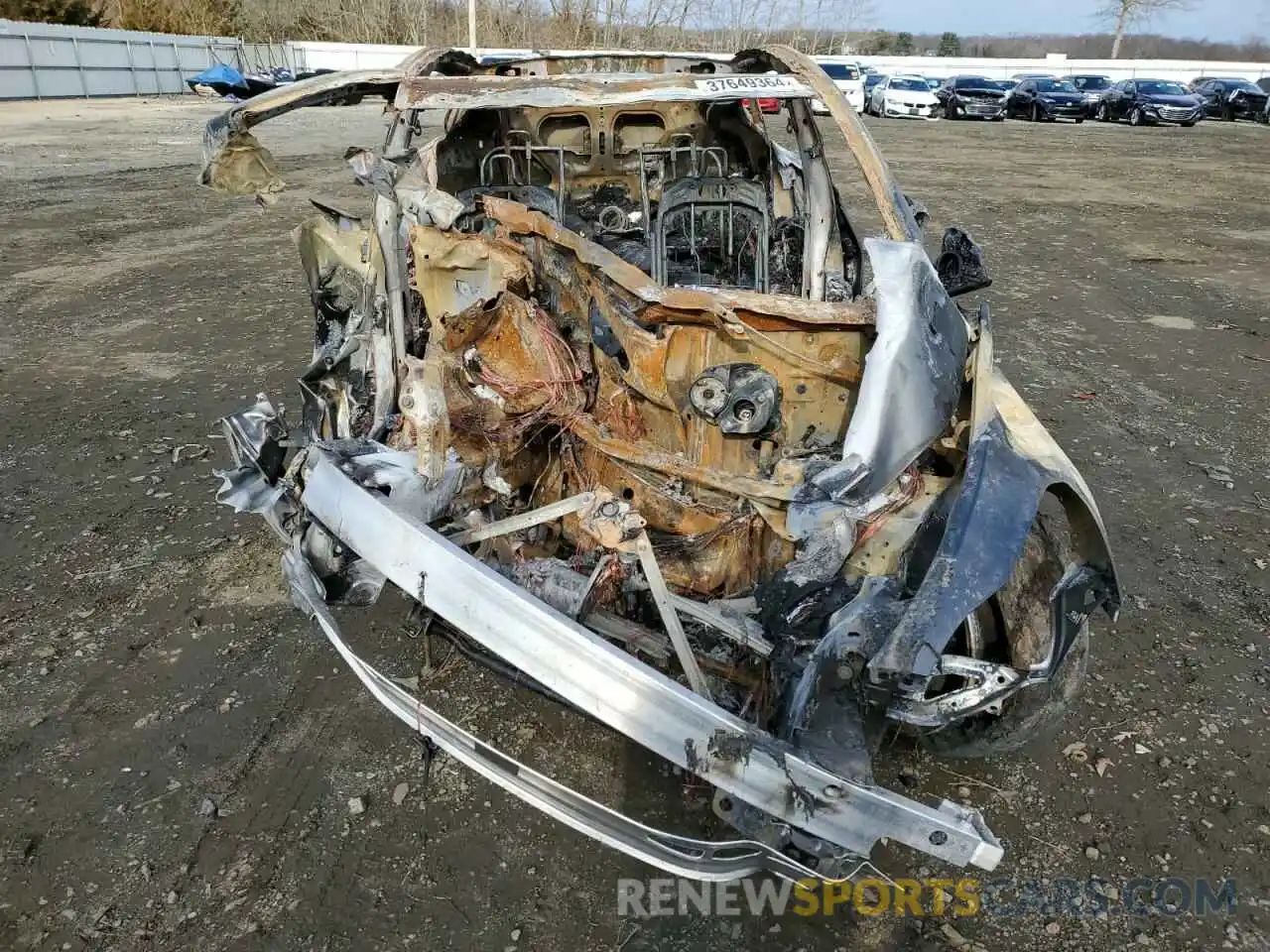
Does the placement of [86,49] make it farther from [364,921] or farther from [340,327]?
[364,921]

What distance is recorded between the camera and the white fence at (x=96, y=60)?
74.3 ft

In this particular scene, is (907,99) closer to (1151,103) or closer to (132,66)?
(1151,103)

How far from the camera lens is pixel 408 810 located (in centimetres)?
234

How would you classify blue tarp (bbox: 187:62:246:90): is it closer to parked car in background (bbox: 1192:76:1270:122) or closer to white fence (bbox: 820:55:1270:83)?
white fence (bbox: 820:55:1270:83)

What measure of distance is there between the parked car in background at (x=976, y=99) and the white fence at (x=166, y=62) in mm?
6281

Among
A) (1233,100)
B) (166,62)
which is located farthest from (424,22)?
(1233,100)

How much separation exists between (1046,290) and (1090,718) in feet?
18.7

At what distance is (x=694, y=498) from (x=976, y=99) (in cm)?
2438

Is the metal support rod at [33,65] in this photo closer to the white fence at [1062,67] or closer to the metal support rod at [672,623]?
the white fence at [1062,67]

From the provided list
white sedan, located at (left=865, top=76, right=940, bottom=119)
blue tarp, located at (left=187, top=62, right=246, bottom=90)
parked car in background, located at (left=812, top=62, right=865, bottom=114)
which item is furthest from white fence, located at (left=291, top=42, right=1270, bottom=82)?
white sedan, located at (left=865, top=76, right=940, bottom=119)

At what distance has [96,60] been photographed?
85.4 ft

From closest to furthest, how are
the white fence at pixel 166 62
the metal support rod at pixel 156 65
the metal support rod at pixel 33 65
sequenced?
the metal support rod at pixel 33 65 < the white fence at pixel 166 62 < the metal support rod at pixel 156 65

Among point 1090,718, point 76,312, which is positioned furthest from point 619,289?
point 76,312

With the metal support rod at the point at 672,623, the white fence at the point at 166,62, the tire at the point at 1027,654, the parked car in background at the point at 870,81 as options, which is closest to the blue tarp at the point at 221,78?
the white fence at the point at 166,62
